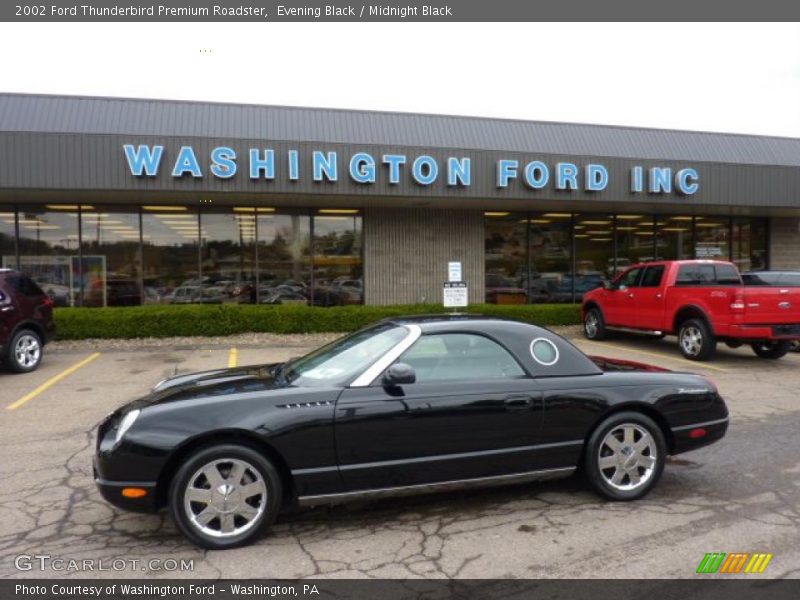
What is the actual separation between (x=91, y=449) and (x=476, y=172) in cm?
1098

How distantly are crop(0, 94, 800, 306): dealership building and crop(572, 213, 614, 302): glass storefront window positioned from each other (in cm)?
5

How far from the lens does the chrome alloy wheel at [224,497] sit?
3.75 meters

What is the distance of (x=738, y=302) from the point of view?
1048cm

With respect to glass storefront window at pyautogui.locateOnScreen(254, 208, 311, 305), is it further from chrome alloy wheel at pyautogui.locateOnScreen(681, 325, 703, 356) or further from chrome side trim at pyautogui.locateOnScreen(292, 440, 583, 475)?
chrome side trim at pyautogui.locateOnScreen(292, 440, 583, 475)

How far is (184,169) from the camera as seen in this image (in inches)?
517

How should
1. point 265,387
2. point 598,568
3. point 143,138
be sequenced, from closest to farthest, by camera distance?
point 598,568, point 265,387, point 143,138

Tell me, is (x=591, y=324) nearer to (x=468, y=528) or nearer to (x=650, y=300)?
(x=650, y=300)

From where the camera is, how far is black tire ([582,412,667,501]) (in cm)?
446

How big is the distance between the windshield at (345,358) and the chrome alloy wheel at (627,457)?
1.71 meters

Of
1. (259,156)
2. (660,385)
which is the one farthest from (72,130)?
(660,385)

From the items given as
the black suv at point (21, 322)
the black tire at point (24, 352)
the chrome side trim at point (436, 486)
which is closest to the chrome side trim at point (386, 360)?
the chrome side trim at point (436, 486)

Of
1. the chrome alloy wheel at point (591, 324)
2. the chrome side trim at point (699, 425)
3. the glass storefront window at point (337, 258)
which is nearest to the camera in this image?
the chrome side trim at point (699, 425)

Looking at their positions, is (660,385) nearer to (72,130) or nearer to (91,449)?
(91,449)

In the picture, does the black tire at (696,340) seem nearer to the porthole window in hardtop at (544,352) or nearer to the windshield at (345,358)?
the porthole window in hardtop at (544,352)
